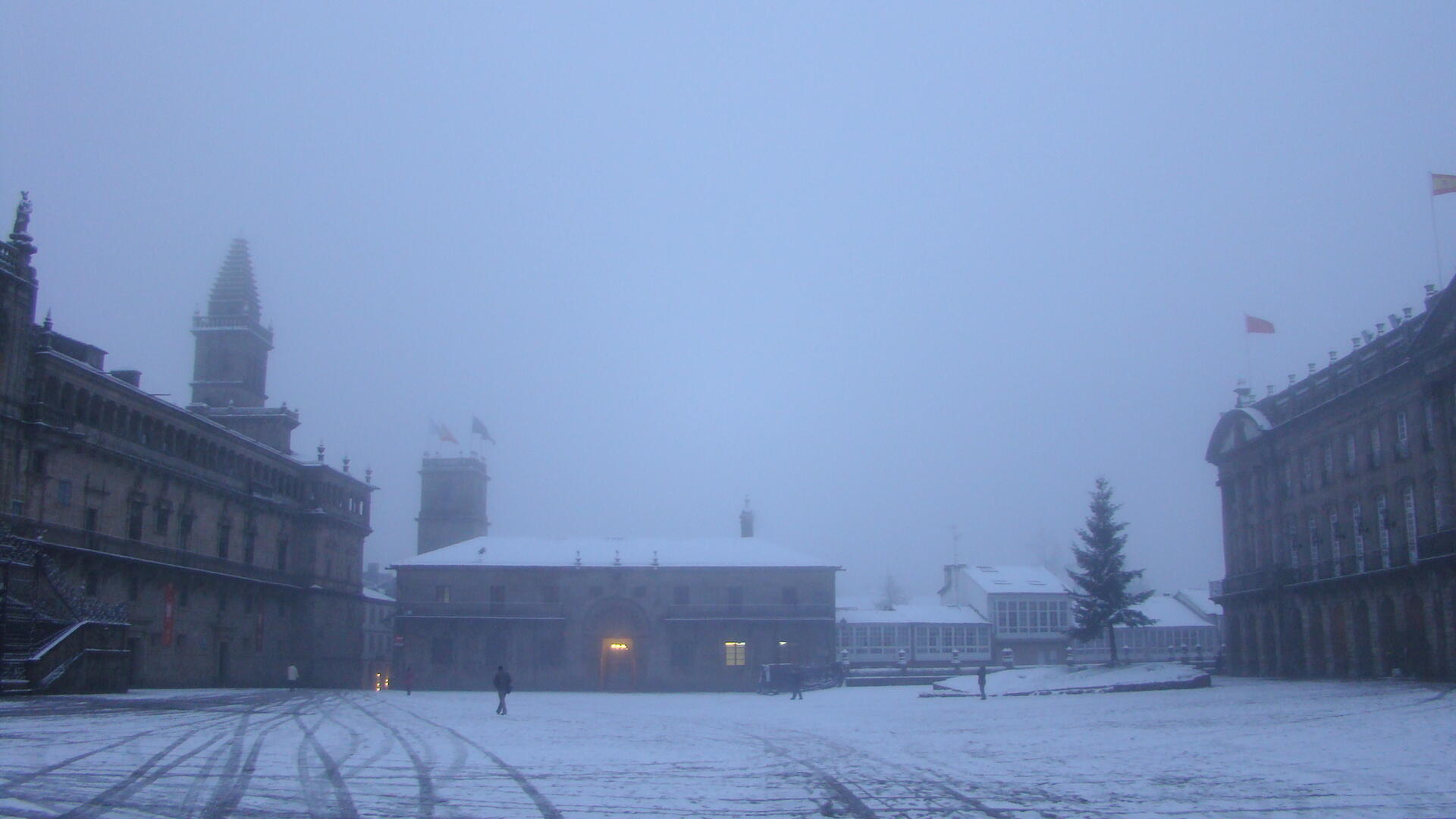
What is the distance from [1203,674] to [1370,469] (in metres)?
10.3

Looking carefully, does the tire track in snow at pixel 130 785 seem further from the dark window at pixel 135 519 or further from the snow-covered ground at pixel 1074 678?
the snow-covered ground at pixel 1074 678

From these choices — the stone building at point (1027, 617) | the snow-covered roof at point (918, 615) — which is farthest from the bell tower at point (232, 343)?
the stone building at point (1027, 617)

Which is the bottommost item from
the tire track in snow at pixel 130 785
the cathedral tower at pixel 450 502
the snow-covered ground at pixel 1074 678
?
the snow-covered ground at pixel 1074 678

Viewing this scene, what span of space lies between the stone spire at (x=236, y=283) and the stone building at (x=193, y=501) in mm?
109

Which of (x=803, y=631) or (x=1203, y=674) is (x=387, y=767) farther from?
(x=803, y=631)

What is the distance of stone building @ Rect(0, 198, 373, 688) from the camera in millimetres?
42625

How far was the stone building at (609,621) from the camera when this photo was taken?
214ft

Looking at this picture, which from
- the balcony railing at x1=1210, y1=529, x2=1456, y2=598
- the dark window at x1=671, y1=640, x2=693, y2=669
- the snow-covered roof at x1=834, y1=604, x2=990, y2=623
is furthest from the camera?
the snow-covered roof at x1=834, y1=604, x2=990, y2=623

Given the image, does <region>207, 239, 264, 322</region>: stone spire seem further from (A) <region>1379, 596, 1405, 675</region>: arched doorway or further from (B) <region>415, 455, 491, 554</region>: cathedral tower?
(A) <region>1379, 596, 1405, 675</region>: arched doorway

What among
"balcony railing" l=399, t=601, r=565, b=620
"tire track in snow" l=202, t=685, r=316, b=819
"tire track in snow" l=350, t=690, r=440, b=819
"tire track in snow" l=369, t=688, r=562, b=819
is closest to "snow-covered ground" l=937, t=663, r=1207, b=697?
"balcony railing" l=399, t=601, r=565, b=620

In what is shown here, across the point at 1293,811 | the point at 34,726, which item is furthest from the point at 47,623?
the point at 1293,811

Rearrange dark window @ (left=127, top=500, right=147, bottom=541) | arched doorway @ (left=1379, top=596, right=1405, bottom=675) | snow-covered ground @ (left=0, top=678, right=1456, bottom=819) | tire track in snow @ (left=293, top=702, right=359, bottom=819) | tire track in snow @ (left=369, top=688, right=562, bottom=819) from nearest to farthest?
tire track in snow @ (left=293, top=702, right=359, bottom=819)
tire track in snow @ (left=369, top=688, right=562, bottom=819)
snow-covered ground @ (left=0, top=678, right=1456, bottom=819)
arched doorway @ (left=1379, top=596, right=1405, bottom=675)
dark window @ (left=127, top=500, right=147, bottom=541)

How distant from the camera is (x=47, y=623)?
117 ft

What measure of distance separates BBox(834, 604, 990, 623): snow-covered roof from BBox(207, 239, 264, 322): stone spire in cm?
4209
